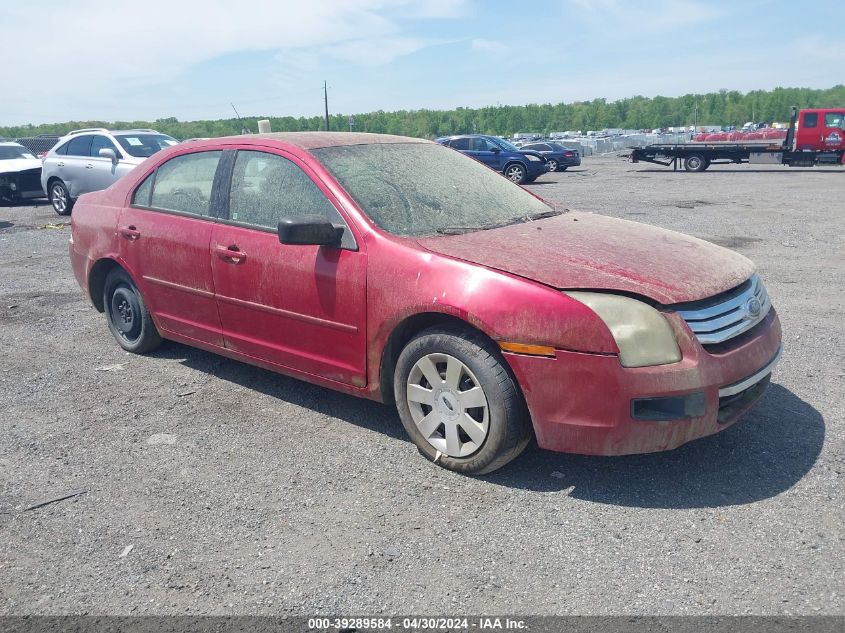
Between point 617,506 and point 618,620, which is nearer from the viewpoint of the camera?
point 618,620

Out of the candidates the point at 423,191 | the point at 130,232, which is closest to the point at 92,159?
the point at 130,232

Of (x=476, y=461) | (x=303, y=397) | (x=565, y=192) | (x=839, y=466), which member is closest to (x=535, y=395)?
(x=476, y=461)

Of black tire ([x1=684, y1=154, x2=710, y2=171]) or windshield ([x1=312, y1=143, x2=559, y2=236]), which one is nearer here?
windshield ([x1=312, y1=143, x2=559, y2=236])

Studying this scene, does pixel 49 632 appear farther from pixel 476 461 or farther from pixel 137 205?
pixel 137 205

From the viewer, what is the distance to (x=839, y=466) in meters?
3.58

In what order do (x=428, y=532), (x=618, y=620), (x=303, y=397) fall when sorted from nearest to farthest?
(x=618, y=620) → (x=428, y=532) → (x=303, y=397)

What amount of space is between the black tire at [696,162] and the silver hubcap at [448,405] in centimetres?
2759

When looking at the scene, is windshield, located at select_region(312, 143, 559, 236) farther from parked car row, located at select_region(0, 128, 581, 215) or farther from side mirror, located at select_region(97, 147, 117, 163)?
side mirror, located at select_region(97, 147, 117, 163)

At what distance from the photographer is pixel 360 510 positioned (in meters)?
3.33

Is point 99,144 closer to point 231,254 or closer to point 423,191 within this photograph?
point 231,254

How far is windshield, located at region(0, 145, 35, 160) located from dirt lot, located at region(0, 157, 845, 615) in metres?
14.9

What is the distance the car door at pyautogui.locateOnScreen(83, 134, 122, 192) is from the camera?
1420 centimetres

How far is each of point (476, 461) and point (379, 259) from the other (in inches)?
44.0

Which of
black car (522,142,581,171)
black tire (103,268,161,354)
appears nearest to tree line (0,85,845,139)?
black car (522,142,581,171)
